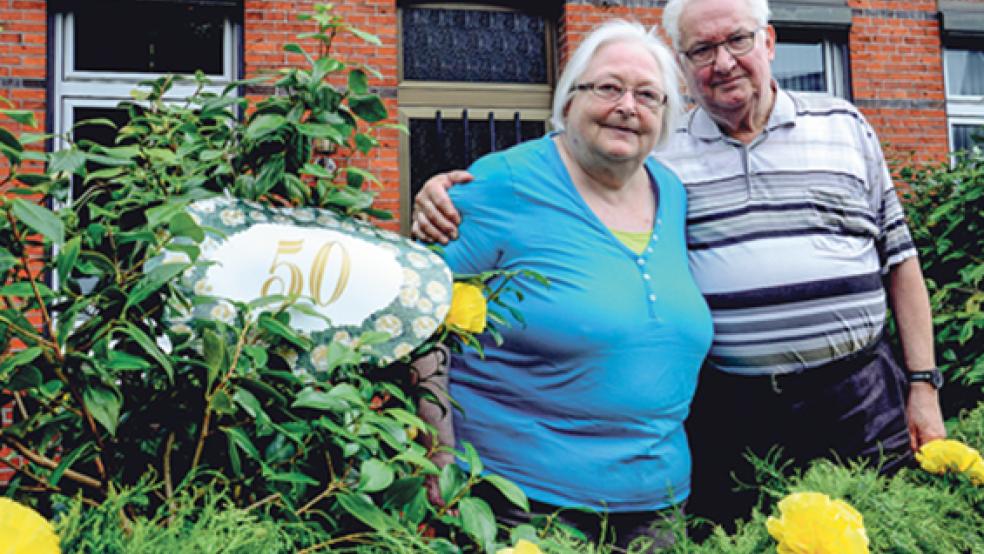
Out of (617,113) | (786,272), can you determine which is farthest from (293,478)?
(786,272)

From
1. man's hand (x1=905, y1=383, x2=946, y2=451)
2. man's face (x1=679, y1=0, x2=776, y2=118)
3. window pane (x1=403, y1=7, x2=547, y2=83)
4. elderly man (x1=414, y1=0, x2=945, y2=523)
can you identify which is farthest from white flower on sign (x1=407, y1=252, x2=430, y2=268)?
window pane (x1=403, y1=7, x2=547, y2=83)

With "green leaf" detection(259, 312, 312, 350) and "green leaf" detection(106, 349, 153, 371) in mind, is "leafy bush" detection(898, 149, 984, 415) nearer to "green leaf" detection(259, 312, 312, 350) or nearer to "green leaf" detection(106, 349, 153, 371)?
"green leaf" detection(259, 312, 312, 350)

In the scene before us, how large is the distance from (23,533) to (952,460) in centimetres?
119

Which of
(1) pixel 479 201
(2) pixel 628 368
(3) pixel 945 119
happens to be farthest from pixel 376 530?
(3) pixel 945 119

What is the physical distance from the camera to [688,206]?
6.55ft

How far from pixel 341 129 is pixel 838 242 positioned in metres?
1.20

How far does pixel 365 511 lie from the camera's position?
0.90 metres

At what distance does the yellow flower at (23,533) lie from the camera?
717 mm

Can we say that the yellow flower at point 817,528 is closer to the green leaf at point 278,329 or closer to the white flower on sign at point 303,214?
the green leaf at point 278,329

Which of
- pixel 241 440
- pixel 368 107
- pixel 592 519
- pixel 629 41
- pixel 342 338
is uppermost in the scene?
pixel 629 41

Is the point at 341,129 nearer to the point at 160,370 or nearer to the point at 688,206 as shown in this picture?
the point at 160,370

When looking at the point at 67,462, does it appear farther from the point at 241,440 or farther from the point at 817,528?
the point at 817,528

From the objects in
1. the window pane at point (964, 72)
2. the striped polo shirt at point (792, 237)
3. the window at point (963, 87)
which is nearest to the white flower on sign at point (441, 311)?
the striped polo shirt at point (792, 237)

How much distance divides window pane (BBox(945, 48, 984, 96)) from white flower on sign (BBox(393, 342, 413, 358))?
6631 mm
